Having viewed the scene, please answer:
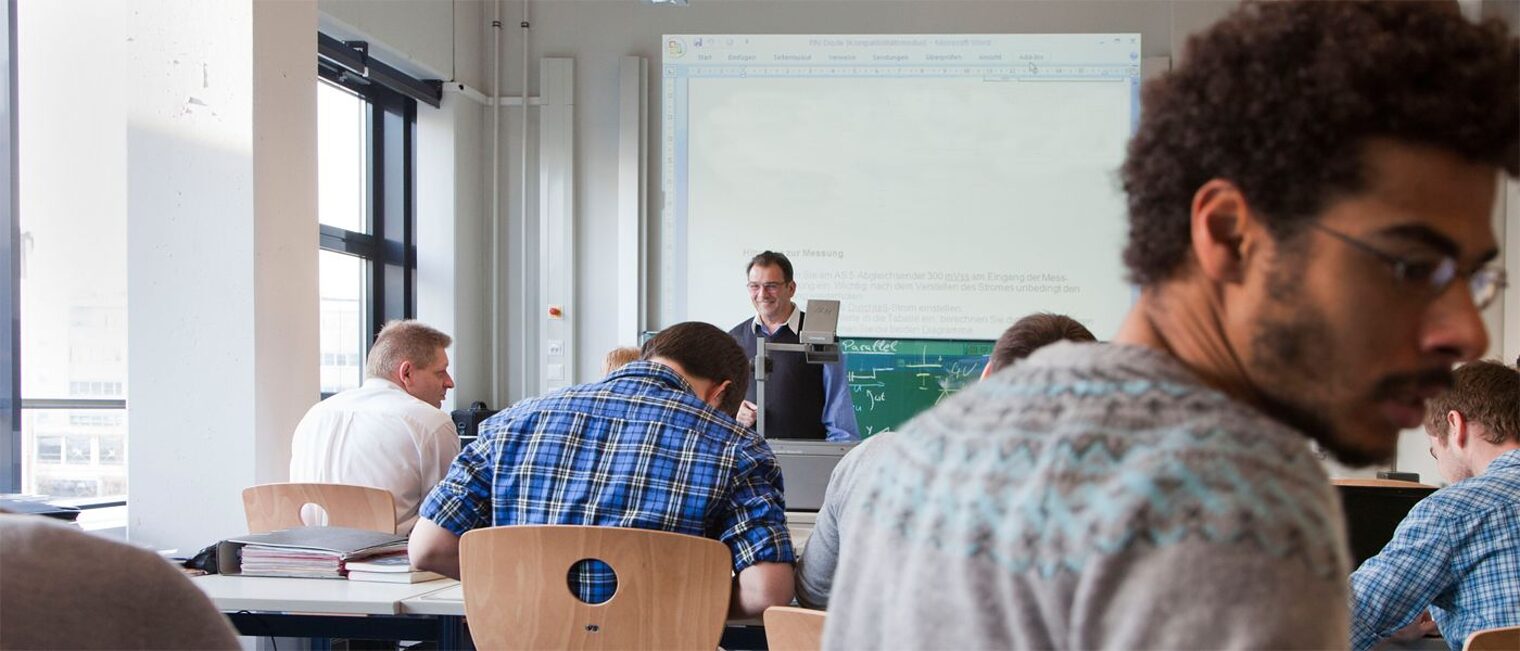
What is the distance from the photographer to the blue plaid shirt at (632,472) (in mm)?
2137

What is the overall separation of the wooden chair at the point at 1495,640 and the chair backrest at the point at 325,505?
2069 millimetres

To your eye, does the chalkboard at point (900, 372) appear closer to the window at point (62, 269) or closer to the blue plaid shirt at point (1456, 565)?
the window at point (62, 269)

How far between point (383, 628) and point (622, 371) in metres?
0.63

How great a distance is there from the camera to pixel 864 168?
6.36 metres

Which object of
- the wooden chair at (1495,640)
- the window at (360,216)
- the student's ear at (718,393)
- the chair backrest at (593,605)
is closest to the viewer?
the wooden chair at (1495,640)

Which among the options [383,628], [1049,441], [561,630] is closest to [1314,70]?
[1049,441]

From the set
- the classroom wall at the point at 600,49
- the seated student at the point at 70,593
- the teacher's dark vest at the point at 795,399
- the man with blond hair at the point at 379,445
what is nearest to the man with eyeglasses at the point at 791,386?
the teacher's dark vest at the point at 795,399

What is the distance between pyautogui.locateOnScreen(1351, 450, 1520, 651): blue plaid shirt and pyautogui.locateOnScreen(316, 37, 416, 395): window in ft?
16.1

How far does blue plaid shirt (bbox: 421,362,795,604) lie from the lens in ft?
7.01

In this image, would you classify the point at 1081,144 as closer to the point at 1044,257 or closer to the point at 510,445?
the point at 1044,257

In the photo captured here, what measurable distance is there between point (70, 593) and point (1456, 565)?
2.02 meters

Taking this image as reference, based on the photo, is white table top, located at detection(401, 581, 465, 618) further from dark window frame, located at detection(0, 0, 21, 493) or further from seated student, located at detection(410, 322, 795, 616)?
dark window frame, located at detection(0, 0, 21, 493)

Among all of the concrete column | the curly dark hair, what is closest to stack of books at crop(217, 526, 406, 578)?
the curly dark hair

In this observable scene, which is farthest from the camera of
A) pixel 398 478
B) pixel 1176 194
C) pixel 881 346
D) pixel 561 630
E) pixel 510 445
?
pixel 881 346
